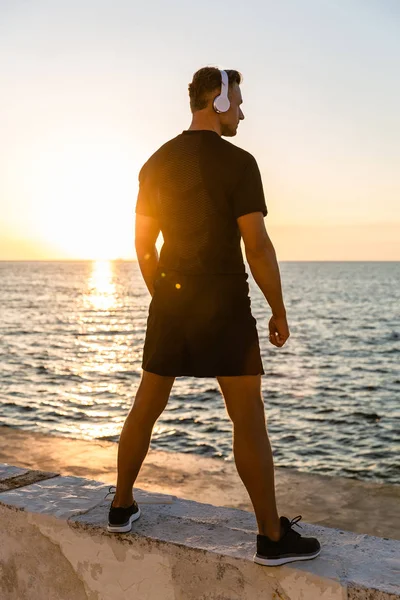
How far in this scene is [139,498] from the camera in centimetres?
329

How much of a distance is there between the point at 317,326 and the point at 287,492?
39.8 meters

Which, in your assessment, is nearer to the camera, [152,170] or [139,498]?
[152,170]

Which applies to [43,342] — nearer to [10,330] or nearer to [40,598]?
[10,330]

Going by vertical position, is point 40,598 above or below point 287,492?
above

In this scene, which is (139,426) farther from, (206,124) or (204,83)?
(204,83)

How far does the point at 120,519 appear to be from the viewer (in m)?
2.92

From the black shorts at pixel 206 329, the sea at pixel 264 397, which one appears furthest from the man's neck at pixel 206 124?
the sea at pixel 264 397

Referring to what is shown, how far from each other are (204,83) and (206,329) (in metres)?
1.02

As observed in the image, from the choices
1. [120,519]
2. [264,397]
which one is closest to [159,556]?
[120,519]

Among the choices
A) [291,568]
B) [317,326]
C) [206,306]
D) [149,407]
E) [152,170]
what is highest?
[152,170]

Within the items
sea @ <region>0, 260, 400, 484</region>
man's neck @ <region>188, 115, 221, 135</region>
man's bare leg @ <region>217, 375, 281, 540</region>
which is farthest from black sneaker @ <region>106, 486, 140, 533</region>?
sea @ <region>0, 260, 400, 484</region>

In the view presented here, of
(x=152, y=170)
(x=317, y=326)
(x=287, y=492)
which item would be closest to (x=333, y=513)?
(x=287, y=492)

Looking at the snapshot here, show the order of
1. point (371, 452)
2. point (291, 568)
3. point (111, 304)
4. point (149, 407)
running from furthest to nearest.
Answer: point (111, 304)
point (371, 452)
point (149, 407)
point (291, 568)

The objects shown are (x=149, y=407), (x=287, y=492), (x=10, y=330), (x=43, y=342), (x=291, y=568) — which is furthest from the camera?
(x=10, y=330)
